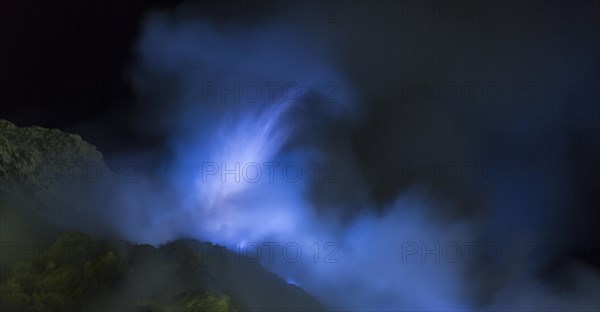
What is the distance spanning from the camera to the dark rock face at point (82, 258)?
41.0 ft

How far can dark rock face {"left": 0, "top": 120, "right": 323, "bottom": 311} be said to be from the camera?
41.0 feet

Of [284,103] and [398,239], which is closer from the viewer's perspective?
[284,103]

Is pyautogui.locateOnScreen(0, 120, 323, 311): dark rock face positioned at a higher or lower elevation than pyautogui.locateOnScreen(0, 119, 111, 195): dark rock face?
lower

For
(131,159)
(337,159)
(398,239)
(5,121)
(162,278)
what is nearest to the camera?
(162,278)

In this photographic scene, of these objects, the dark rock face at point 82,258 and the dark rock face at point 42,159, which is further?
the dark rock face at point 42,159

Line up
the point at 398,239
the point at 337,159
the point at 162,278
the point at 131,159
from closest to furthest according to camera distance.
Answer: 1. the point at 162,278
2. the point at 131,159
3. the point at 337,159
4. the point at 398,239

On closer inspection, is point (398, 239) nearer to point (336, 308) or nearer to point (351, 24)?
point (336, 308)

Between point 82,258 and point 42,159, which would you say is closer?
point 82,258

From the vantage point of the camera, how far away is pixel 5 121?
51.7ft

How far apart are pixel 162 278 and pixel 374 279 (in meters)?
10.2

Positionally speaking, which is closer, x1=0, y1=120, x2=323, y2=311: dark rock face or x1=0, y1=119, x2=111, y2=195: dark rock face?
x1=0, y1=120, x2=323, y2=311: dark rock face

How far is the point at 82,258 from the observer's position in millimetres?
13398

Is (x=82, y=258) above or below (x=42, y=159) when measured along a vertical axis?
below

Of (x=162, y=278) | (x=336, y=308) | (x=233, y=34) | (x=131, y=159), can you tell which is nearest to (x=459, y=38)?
(x=233, y=34)
